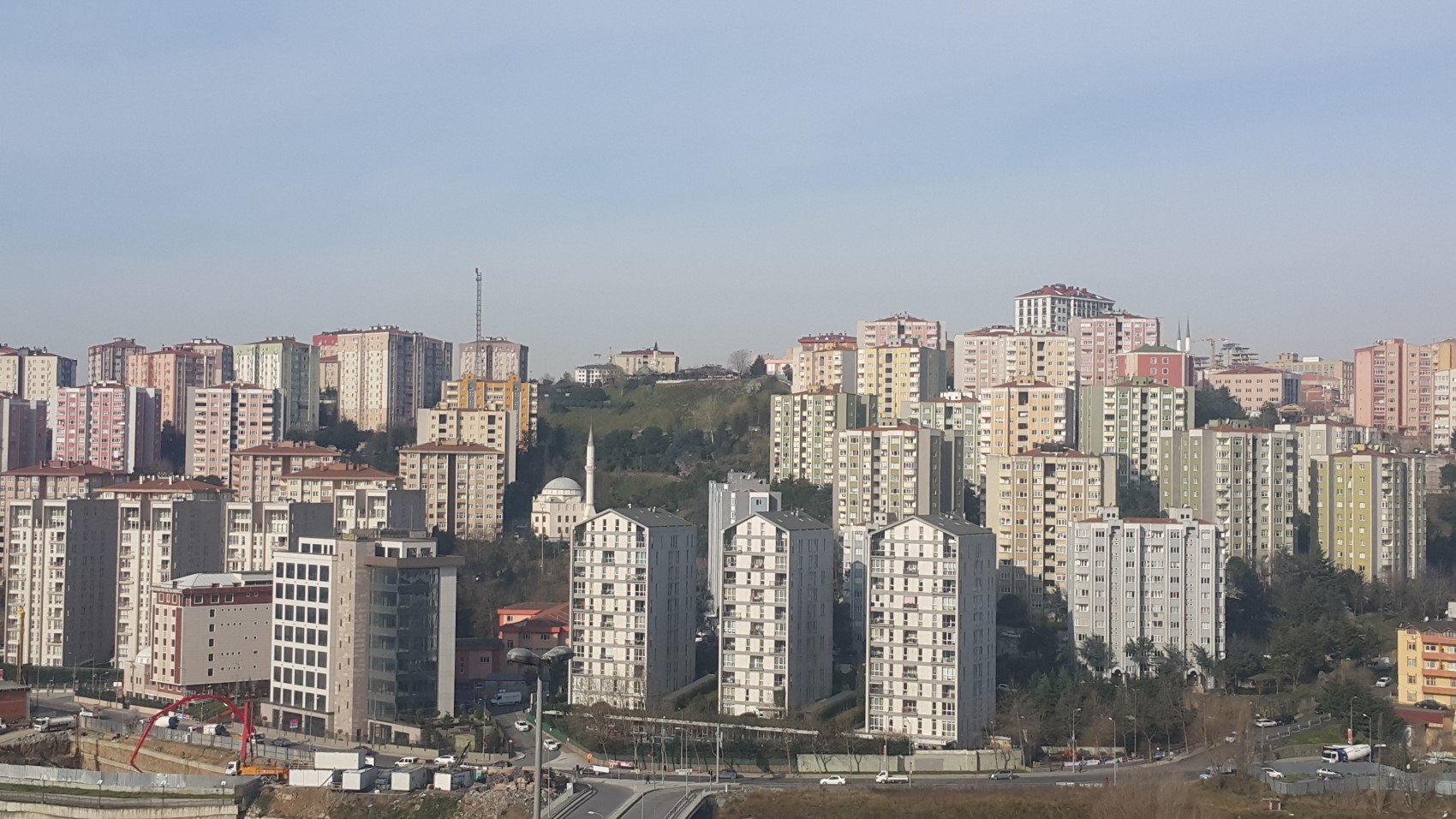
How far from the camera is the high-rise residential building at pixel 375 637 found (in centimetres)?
2767

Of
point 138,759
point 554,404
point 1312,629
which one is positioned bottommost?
point 138,759

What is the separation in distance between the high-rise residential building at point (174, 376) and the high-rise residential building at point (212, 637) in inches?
877

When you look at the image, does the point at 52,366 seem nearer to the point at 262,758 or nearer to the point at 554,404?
the point at 554,404

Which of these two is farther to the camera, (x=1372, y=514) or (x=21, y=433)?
(x=21, y=433)

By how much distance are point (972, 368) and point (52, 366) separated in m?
30.3

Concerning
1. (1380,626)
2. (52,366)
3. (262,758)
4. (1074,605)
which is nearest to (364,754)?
(262,758)

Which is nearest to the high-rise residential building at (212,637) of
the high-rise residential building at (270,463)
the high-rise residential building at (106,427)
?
the high-rise residential building at (270,463)

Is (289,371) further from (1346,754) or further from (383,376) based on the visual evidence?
(1346,754)

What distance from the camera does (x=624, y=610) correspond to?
28.6m

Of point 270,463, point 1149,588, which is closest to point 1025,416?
point 1149,588

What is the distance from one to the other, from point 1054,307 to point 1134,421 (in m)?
17.4

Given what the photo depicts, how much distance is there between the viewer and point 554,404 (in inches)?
2080

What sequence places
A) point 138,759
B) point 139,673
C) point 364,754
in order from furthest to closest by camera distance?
point 139,673 < point 138,759 < point 364,754

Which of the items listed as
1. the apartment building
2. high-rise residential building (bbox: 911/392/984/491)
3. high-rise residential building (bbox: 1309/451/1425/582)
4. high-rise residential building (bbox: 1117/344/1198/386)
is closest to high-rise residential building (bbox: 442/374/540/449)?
the apartment building
